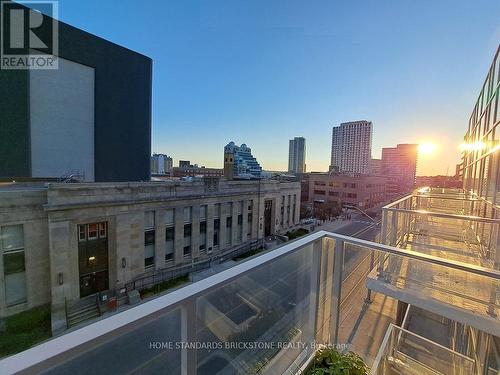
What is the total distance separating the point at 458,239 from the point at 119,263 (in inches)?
564

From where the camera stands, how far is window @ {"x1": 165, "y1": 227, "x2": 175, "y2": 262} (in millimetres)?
15383

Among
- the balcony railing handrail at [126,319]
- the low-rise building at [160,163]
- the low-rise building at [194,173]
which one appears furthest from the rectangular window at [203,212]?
the low-rise building at [160,163]

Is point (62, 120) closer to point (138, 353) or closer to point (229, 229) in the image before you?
point (229, 229)

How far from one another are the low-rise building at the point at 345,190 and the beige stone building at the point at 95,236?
103 feet

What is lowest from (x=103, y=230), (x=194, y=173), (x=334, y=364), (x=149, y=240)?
(x=149, y=240)

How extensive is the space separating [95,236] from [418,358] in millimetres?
13647

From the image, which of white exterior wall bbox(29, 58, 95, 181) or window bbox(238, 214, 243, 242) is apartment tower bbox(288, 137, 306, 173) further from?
white exterior wall bbox(29, 58, 95, 181)

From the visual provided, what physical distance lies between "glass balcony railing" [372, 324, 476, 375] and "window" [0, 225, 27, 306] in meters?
13.8

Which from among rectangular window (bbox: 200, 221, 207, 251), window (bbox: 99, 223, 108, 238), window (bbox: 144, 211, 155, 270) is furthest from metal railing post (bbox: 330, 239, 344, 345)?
rectangular window (bbox: 200, 221, 207, 251)

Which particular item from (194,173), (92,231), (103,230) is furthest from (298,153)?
(92,231)

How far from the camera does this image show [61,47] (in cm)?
1666

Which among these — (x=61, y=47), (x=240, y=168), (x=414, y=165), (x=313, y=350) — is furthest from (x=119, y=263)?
(x=414, y=165)

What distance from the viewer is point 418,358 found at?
3523 millimetres

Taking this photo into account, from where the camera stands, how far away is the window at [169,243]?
50.5 feet
